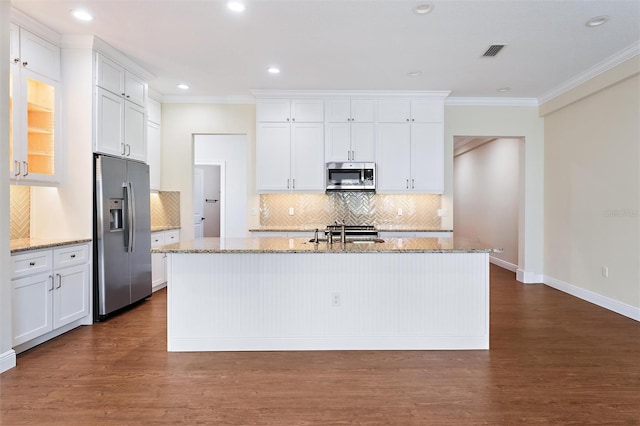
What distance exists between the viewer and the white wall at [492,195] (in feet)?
22.3

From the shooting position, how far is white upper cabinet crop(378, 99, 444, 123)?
5.43 m

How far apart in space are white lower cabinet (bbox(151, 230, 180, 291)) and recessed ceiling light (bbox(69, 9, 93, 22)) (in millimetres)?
2589

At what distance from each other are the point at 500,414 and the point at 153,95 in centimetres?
554

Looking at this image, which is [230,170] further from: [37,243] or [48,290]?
[48,290]

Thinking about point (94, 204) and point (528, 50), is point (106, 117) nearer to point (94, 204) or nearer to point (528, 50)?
point (94, 204)

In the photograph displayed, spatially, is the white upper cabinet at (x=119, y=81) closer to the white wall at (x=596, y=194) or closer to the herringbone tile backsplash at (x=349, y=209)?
the herringbone tile backsplash at (x=349, y=209)

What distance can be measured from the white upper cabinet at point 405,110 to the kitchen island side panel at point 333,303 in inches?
113

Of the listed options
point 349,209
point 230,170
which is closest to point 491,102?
point 349,209

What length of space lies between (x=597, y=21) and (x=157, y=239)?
5.39m

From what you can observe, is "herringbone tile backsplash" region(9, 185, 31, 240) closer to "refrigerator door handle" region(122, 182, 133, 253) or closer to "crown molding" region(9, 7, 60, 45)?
"refrigerator door handle" region(122, 182, 133, 253)

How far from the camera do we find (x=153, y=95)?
5.42 m

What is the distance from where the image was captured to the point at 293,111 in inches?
214

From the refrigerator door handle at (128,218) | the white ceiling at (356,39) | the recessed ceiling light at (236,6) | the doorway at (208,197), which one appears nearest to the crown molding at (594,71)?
the white ceiling at (356,39)

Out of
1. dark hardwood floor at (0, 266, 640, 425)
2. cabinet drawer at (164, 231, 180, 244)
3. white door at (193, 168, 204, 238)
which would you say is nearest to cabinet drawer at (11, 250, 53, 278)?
dark hardwood floor at (0, 266, 640, 425)
